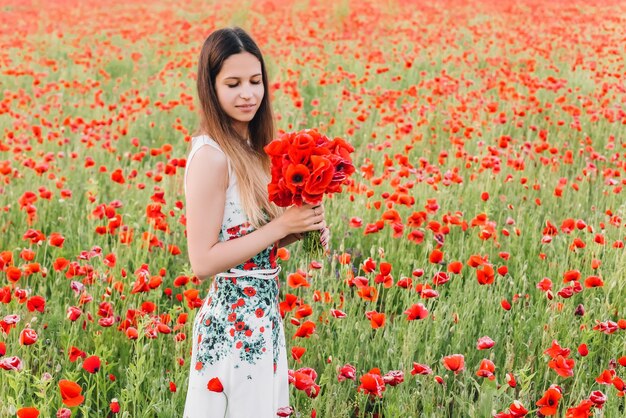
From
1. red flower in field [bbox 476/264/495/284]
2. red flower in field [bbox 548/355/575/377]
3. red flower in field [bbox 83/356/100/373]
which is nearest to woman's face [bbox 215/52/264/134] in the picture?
red flower in field [bbox 83/356/100/373]

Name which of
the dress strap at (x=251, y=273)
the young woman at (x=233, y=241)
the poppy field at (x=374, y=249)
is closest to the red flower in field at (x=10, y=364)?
the poppy field at (x=374, y=249)

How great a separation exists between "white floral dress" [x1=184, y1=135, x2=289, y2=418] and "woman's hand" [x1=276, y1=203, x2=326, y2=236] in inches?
7.6

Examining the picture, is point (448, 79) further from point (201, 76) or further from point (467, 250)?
point (201, 76)

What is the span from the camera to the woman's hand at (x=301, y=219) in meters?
1.61

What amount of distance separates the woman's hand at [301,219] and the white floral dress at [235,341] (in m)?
0.19

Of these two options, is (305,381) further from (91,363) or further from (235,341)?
(91,363)

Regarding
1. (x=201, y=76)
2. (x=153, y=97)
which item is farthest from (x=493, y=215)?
(x=153, y=97)

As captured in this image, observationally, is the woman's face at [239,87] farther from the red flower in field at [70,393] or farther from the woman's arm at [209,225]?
the red flower in field at [70,393]

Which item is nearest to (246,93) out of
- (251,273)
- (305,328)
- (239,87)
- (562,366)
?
(239,87)

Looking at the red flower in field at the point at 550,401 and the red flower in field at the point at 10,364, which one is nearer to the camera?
the red flower in field at the point at 550,401

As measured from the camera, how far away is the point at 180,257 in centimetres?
337

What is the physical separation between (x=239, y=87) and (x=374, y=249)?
1549 millimetres

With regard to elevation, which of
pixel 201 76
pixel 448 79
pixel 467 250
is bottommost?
pixel 467 250

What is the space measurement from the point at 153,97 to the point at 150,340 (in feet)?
16.8
